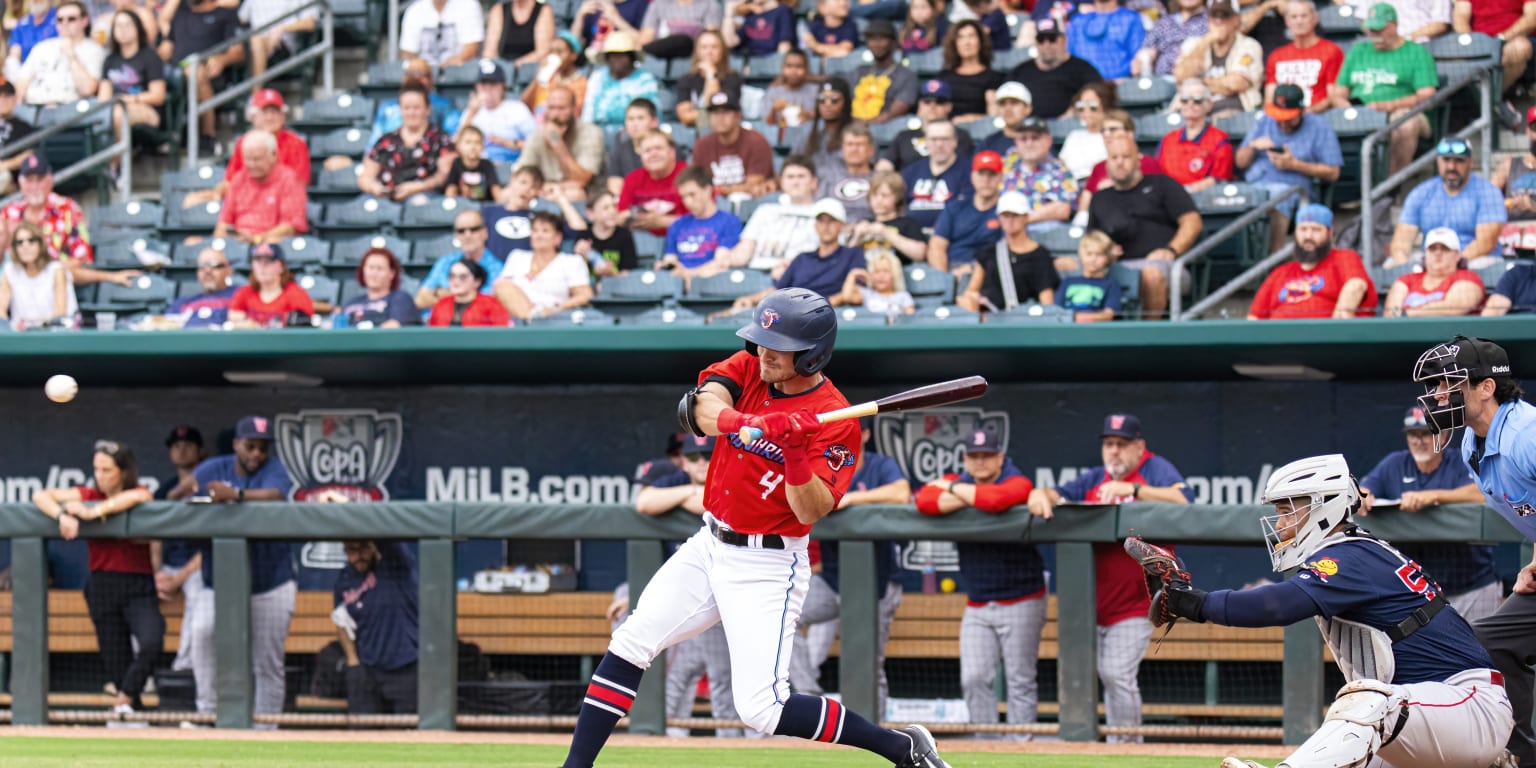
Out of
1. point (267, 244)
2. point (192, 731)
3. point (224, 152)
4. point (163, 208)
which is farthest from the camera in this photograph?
point (224, 152)

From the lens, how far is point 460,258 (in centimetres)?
983

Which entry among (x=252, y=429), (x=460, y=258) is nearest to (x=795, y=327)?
(x=252, y=429)

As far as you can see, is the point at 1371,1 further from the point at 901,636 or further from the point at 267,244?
the point at 267,244

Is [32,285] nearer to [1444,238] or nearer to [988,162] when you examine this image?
[988,162]

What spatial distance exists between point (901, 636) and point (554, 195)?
12.5 feet

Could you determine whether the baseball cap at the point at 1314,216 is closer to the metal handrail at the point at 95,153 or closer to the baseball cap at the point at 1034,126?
the baseball cap at the point at 1034,126

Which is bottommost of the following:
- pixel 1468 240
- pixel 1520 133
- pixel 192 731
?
pixel 192 731

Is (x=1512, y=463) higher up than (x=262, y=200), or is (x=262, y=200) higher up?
(x=262, y=200)

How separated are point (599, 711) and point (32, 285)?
21.2 feet

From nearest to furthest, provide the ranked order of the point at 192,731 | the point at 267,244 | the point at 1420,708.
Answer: the point at 1420,708 → the point at 192,731 → the point at 267,244

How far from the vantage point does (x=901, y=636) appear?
825 centimetres

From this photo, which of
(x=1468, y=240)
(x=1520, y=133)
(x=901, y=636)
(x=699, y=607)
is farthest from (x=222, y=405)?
(x=1520, y=133)

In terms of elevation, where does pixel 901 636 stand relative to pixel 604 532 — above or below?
below

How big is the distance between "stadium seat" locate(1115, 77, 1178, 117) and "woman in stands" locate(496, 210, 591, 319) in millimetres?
3485
